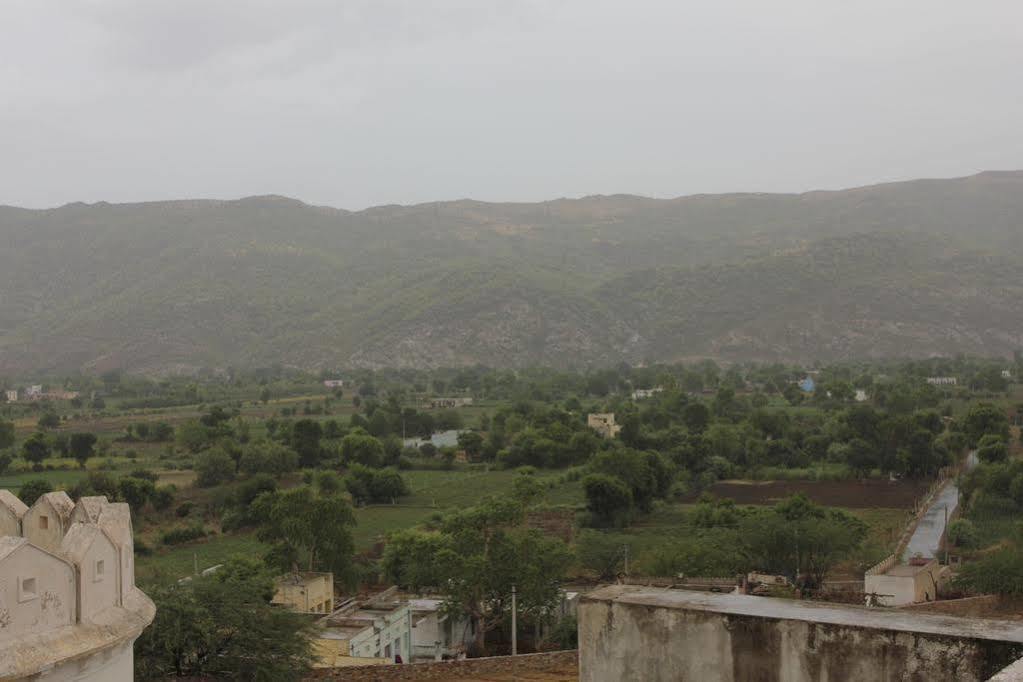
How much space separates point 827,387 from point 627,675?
7815cm

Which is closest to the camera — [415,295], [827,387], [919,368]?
[827,387]

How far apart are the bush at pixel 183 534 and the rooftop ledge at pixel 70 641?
32513 mm

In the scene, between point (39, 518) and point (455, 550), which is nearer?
point (39, 518)

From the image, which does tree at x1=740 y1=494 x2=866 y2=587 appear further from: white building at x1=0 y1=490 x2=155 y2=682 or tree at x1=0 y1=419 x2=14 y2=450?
tree at x1=0 y1=419 x2=14 y2=450

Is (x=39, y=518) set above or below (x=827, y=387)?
above

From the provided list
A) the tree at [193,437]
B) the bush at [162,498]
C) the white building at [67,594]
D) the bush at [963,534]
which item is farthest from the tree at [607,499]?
the white building at [67,594]

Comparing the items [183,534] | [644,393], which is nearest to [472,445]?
[183,534]

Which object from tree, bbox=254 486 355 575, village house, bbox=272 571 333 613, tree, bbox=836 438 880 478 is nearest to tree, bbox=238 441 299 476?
tree, bbox=254 486 355 575

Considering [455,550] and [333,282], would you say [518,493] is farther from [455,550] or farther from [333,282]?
[333,282]

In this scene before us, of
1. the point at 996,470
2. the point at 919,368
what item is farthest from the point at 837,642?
the point at 919,368

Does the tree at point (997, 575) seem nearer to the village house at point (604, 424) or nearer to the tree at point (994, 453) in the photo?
the tree at point (994, 453)

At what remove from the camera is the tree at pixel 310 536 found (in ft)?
86.4

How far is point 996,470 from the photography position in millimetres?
40125

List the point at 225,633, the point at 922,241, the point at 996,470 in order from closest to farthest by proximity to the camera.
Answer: the point at 225,633 → the point at 996,470 → the point at 922,241
